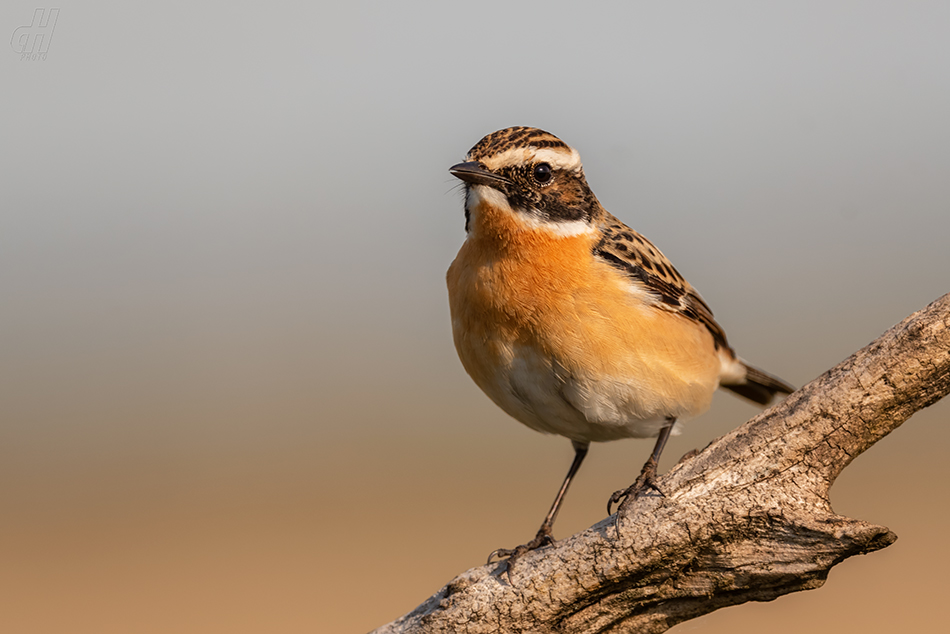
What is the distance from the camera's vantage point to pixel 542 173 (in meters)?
7.57

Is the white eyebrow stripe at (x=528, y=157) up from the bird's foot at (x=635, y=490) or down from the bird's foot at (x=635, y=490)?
up

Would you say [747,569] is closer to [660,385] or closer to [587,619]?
[587,619]

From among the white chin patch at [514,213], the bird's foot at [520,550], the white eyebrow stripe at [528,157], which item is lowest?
the bird's foot at [520,550]

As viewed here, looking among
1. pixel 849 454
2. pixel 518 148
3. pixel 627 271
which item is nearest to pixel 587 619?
pixel 849 454

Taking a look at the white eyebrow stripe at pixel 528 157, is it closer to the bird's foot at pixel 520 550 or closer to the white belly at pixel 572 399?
the white belly at pixel 572 399

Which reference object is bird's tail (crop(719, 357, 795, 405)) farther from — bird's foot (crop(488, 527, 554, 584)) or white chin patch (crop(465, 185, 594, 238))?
bird's foot (crop(488, 527, 554, 584))

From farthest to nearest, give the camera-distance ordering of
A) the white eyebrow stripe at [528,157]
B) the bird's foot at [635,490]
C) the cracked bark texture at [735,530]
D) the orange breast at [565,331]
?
the white eyebrow stripe at [528,157] < the orange breast at [565,331] < the bird's foot at [635,490] < the cracked bark texture at [735,530]

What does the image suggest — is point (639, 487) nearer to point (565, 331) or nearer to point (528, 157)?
point (565, 331)

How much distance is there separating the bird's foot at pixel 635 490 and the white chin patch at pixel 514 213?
7.15ft

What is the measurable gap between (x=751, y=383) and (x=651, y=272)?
2344mm

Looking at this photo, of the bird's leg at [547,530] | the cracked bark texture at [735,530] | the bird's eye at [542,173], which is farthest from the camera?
the bird's eye at [542,173]

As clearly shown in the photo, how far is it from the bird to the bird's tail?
3.81 ft

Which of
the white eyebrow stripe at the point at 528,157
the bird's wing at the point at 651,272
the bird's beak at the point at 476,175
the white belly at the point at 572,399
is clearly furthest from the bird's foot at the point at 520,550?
the white eyebrow stripe at the point at 528,157

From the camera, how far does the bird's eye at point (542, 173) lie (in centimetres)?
751
